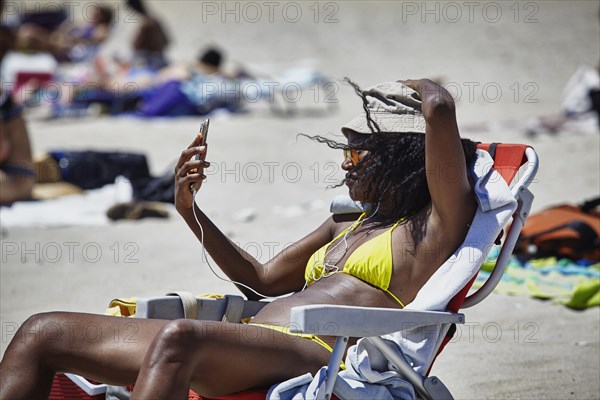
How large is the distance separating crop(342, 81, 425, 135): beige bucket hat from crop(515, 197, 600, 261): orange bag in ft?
8.60

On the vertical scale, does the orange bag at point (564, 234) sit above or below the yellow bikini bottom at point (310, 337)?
below

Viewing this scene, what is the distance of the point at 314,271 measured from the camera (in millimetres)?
3428

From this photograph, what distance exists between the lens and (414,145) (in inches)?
131

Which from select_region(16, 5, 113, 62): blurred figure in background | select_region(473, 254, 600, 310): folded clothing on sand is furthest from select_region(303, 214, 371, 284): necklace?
select_region(16, 5, 113, 62): blurred figure in background

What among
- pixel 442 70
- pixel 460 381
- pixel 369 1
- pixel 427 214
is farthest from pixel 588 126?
pixel 369 1

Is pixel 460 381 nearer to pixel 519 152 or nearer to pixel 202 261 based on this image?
pixel 519 152

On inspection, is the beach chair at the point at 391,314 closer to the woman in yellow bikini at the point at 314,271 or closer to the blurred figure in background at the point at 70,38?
the woman in yellow bikini at the point at 314,271

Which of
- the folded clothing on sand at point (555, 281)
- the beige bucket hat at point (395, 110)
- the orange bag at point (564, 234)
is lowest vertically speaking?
the folded clothing on sand at point (555, 281)

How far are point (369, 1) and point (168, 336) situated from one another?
57.5ft

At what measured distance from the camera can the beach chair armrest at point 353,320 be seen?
265 centimetres

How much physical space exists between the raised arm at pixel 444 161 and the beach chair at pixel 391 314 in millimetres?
155

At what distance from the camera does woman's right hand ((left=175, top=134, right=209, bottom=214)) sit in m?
3.27

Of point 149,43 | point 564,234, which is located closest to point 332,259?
point 564,234

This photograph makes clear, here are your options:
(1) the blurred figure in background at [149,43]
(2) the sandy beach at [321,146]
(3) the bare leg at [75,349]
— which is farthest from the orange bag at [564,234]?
(1) the blurred figure in background at [149,43]
